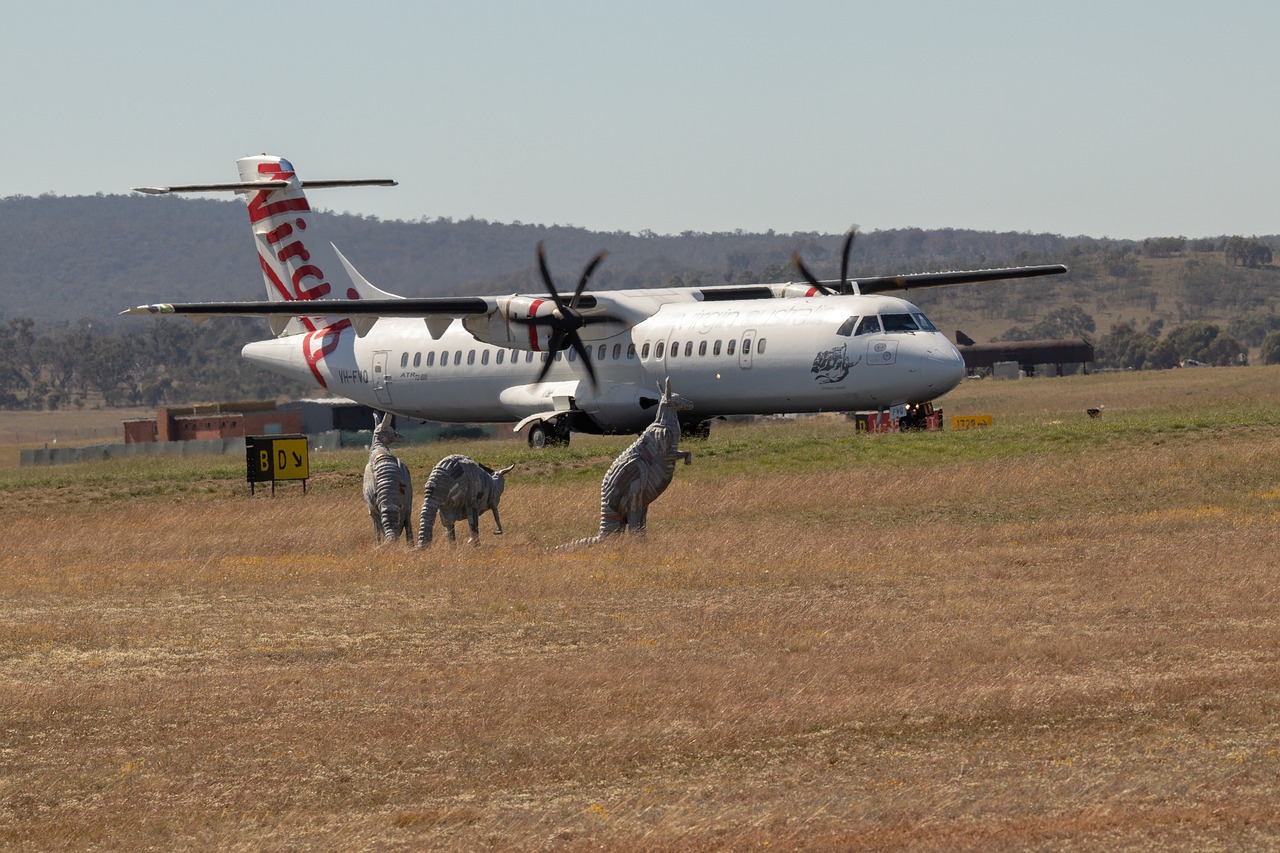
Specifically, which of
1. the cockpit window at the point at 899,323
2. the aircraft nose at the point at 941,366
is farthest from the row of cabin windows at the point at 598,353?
the aircraft nose at the point at 941,366

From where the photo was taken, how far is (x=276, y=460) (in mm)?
34812

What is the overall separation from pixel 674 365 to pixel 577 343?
2393 millimetres

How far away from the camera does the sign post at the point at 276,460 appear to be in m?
34.5

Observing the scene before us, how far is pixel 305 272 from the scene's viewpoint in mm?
48938

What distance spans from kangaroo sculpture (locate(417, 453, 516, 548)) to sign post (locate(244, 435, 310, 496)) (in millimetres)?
11677

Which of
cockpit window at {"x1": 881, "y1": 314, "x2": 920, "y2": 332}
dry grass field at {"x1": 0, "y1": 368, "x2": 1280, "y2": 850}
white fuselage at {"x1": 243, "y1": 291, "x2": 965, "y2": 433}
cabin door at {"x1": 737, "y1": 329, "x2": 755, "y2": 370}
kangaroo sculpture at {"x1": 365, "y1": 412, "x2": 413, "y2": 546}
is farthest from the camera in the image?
cabin door at {"x1": 737, "y1": 329, "x2": 755, "y2": 370}

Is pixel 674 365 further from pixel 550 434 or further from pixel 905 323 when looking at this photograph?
pixel 905 323

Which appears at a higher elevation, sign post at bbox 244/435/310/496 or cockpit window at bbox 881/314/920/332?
cockpit window at bbox 881/314/920/332

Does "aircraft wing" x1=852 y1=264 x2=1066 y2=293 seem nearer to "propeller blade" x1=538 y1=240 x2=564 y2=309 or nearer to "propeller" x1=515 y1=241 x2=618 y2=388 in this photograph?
"propeller" x1=515 y1=241 x2=618 y2=388

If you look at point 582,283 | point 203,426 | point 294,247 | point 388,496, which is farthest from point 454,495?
point 203,426

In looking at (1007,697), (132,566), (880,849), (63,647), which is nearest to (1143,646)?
(1007,697)

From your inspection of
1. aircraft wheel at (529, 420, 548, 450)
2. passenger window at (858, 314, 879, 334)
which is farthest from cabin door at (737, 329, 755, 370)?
aircraft wheel at (529, 420, 548, 450)

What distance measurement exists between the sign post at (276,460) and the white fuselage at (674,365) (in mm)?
8000

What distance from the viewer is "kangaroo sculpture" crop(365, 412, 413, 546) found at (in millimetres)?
24156
